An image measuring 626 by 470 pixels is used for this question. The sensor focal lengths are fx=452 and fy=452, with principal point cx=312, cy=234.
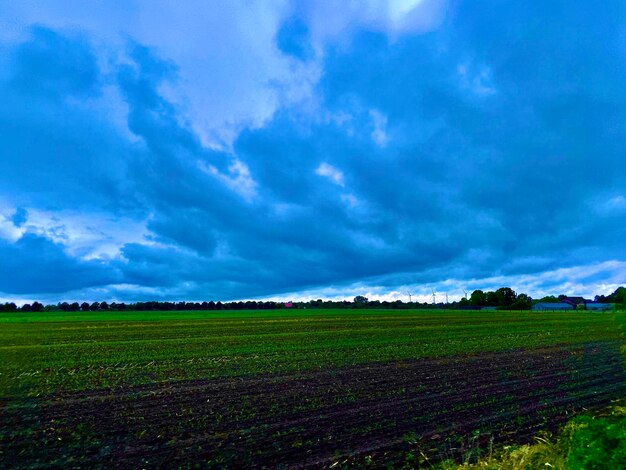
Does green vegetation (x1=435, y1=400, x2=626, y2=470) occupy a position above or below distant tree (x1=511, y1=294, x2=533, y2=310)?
below

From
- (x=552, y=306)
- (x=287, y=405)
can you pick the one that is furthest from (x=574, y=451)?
(x=552, y=306)

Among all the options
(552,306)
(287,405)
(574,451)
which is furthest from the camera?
(552,306)

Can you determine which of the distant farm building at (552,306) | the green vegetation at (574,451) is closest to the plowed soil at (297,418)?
the green vegetation at (574,451)

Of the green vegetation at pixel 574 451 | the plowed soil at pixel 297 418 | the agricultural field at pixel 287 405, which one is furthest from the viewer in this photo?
the agricultural field at pixel 287 405

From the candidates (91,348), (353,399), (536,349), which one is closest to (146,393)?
(353,399)

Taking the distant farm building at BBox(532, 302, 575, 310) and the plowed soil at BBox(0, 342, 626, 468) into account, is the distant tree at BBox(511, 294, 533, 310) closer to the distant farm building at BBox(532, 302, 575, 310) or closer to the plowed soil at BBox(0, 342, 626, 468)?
the distant farm building at BBox(532, 302, 575, 310)

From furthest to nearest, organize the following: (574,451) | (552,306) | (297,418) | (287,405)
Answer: (552,306) → (287,405) → (297,418) → (574,451)

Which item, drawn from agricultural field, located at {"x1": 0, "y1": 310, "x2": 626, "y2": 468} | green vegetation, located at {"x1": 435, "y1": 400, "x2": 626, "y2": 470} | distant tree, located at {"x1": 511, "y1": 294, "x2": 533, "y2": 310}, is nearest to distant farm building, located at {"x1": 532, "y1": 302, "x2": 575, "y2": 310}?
distant tree, located at {"x1": 511, "y1": 294, "x2": 533, "y2": 310}

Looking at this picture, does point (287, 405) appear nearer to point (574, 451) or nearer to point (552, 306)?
point (574, 451)

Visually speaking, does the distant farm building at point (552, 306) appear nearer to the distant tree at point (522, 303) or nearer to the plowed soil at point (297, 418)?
the distant tree at point (522, 303)

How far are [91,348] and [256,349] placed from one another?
14.1 m

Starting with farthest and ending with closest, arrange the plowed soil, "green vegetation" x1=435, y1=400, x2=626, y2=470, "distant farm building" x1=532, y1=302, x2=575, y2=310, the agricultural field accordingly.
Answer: "distant farm building" x1=532, y1=302, x2=575, y2=310 → the agricultural field → the plowed soil → "green vegetation" x1=435, y1=400, x2=626, y2=470

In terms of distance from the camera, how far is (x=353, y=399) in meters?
15.9

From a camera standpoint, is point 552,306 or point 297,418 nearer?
point 297,418
